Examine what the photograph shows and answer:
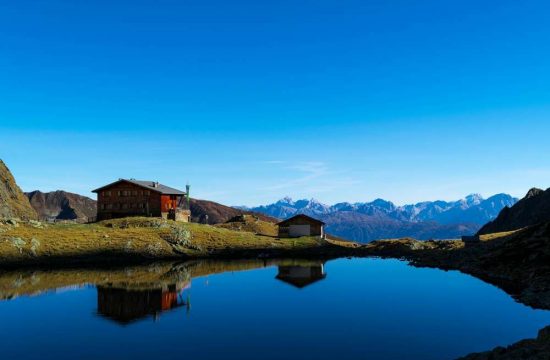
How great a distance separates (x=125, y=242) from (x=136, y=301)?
162ft

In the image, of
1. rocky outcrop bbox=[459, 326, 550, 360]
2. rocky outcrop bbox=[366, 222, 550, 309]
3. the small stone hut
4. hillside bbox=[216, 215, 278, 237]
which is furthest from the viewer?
hillside bbox=[216, 215, 278, 237]

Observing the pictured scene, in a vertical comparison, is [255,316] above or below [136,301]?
below

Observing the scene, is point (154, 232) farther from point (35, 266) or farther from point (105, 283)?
point (105, 283)

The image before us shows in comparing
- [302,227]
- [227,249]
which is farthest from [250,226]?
[227,249]

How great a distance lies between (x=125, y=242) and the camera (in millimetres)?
93125

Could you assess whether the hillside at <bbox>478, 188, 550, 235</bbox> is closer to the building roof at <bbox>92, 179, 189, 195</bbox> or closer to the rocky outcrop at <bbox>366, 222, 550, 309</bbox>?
the rocky outcrop at <bbox>366, 222, 550, 309</bbox>

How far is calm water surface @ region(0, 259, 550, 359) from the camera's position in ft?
99.4

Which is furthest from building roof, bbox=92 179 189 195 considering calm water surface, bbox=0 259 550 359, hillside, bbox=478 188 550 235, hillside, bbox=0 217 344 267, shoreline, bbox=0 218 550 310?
hillside, bbox=478 188 550 235

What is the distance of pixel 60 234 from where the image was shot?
306ft

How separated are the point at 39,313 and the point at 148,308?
34.6 ft

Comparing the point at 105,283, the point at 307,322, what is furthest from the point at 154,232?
the point at 307,322

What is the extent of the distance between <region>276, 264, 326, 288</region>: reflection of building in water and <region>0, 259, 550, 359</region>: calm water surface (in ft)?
1.48

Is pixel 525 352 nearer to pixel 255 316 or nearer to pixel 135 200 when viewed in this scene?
pixel 255 316

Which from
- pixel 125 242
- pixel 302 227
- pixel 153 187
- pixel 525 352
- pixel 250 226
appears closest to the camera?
pixel 525 352
